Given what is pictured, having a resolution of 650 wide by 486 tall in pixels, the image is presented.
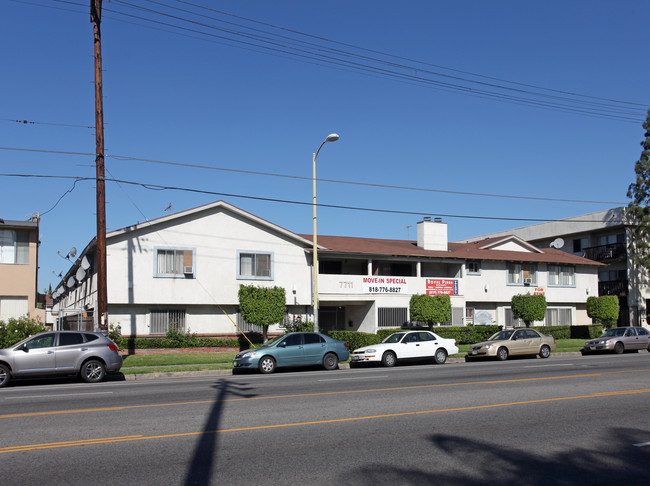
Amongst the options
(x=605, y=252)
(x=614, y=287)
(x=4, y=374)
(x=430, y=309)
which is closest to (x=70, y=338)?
(x=4, y=374)

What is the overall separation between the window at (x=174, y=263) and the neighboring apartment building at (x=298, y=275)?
0.05 m

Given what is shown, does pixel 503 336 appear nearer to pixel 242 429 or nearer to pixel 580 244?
pixel 242 429

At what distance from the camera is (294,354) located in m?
20.8

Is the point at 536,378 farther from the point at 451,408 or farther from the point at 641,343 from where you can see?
the point at 641,343

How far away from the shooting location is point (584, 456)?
738cm

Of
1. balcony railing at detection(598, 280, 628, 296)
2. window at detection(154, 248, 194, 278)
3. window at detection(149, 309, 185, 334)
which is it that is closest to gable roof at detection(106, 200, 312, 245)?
window at detection(154, 248, 194, 278)

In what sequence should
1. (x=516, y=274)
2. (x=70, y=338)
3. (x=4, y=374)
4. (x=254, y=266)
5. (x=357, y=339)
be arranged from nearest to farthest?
1. (x=4, y=374)
2. (x=70, y=338)
3. (x=357, y=339)
4. (x=254, y=266)
5. (x=516, y=274)

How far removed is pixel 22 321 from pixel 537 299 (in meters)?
29.1

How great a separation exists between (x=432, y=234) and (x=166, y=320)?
17.6m

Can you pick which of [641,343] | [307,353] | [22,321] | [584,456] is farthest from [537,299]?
[584,456]

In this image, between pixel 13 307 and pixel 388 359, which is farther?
pixel 13 307

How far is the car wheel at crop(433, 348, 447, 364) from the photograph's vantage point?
79.2 ft

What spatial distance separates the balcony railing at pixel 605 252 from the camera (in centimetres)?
4638

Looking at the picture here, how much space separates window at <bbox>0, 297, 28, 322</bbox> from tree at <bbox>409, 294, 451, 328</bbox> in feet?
65.3
